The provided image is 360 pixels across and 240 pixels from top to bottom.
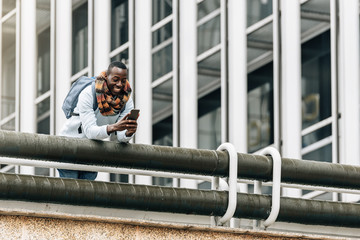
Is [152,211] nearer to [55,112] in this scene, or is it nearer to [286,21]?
[286,21]

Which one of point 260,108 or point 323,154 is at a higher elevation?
point 260,108

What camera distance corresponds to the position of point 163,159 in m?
8.49

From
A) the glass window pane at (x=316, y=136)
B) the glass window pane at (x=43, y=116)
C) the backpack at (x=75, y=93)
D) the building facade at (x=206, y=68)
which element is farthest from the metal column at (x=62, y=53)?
the backpack at (x=75, y=93)

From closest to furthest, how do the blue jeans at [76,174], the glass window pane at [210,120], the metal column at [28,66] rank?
1. the blue jeans at [76,174]
2. the glass window pane at [210,120]
3. the metal column at [28,66]

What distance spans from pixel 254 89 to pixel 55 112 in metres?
6.05

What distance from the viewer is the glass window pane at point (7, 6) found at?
89.7 ft

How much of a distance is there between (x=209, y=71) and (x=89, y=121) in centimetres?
1333

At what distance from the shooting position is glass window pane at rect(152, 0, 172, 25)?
23.2 m

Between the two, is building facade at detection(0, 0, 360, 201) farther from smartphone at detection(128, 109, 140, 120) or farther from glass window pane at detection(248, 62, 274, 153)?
smartphone at detection(128, 109, 140, 120)

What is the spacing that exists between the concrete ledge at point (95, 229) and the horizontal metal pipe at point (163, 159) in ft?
1.76

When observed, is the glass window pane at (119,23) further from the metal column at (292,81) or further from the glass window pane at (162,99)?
the metal column at (292,81)

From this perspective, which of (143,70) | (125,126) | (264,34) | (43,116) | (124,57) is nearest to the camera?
(125,126)

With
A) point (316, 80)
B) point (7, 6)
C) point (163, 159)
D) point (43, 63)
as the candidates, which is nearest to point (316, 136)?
point (316, 80)

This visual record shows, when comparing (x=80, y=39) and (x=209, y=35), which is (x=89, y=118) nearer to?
(x=209, y=35)
